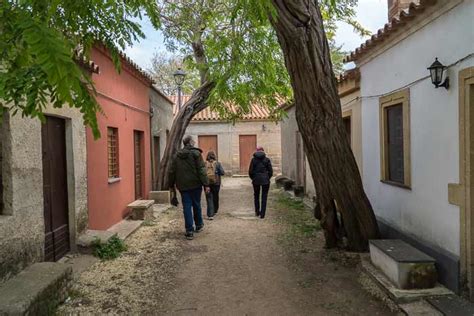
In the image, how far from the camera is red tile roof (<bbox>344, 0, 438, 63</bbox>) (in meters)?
4.87

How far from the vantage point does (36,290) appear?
4.03 meters

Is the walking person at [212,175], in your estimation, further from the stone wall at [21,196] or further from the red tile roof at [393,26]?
the stone wall at [21,196]

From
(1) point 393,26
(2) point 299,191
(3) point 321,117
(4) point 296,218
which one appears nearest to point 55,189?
(3) point 321,117

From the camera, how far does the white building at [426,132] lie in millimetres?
4277

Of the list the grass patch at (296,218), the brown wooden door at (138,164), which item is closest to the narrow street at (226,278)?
the grass patch at (296,218)

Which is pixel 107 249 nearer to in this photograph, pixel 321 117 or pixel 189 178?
pixel 189 178

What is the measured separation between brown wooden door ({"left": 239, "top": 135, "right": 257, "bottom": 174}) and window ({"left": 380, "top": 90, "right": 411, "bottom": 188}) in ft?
59.3

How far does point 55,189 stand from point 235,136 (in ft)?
61.3

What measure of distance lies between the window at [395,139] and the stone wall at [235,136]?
17756 mm

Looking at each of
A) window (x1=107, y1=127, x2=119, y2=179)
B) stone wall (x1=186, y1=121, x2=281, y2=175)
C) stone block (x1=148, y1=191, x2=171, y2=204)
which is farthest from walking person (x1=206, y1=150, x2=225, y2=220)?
stone wall (x1=186, y1=121, x2=281, y2=175)

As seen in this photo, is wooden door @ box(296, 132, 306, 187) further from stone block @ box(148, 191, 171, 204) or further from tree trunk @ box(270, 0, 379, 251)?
tree trunk @ box(270, 0, 379, 251)

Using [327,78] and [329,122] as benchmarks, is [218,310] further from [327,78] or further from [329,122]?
[327,78]

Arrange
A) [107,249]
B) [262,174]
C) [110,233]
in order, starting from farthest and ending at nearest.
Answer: [262,174] < [110,233] < [107,249]

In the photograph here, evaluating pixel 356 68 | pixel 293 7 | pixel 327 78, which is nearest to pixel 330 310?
pixel 327 78
